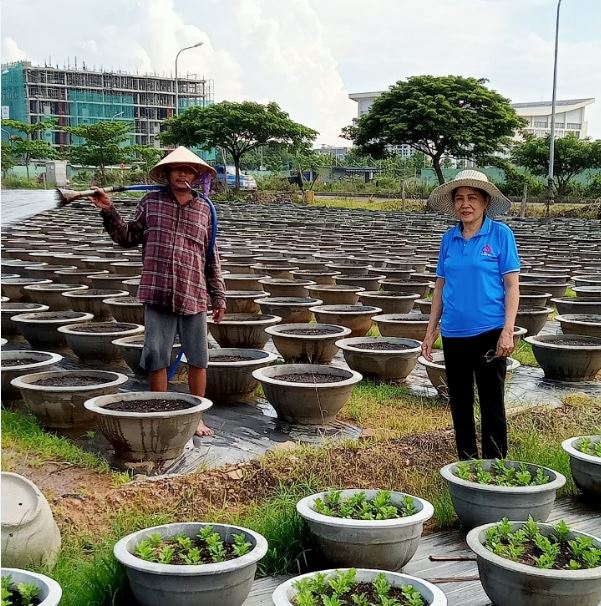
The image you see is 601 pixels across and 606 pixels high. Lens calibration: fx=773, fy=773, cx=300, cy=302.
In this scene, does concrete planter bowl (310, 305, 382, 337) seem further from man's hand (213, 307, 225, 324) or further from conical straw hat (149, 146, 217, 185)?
conical straw hat (149, 146, 217, 185)

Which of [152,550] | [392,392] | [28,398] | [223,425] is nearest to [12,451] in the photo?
[28,398]

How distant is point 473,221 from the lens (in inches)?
161

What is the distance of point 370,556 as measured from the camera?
3170 mm

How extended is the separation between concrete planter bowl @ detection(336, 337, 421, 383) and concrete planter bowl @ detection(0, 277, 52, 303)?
176 inches

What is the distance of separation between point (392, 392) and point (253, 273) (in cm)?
568

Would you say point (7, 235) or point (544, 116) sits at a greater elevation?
point (544, 116)

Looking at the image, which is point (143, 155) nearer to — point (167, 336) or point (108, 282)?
point (108, 282)

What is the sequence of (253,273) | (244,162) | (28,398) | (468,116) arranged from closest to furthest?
(28,398)
(253,273)
(468,116)
(244,162)

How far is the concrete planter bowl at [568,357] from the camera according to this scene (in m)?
6.81

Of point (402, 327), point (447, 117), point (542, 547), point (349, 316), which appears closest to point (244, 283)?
point (349, 316)

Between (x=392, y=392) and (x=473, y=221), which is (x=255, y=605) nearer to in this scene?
(x=473, y=221)

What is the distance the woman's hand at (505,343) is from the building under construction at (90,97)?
64348mm

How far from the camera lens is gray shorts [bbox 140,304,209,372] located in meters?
4.77

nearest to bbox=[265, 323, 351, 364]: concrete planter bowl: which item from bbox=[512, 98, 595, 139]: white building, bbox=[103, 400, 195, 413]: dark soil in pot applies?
bbox=[103, 400, 195, 413]: dark soil in pot
